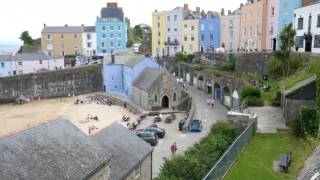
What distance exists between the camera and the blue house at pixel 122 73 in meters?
51.5

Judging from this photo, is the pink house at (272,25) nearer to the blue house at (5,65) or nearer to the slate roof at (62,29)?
the blue house at (5,65)

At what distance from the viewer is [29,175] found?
11.8 metres

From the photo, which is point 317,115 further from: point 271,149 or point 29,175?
point 29,175

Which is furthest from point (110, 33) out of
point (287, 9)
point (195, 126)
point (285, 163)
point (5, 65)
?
point (285, 163)

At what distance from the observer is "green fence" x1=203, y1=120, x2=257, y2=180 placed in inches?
527

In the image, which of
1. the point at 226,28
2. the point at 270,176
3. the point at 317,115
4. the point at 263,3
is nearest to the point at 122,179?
the point at 270,176

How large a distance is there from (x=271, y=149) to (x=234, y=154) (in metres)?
2.50

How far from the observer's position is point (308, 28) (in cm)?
3550

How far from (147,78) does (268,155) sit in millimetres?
31215

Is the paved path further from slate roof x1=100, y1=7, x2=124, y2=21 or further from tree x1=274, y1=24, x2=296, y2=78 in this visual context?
slate roof x1=100, y1=7, x2=124, y2=21

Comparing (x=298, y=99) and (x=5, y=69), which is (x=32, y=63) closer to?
(x=5, y=69)

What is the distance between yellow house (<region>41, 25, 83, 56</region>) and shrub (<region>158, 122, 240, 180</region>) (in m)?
67.4

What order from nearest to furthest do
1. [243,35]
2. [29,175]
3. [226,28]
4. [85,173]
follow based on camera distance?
[29,175]
[85,173]
[243,35]
[226,28]

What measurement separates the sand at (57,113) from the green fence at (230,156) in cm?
2098
